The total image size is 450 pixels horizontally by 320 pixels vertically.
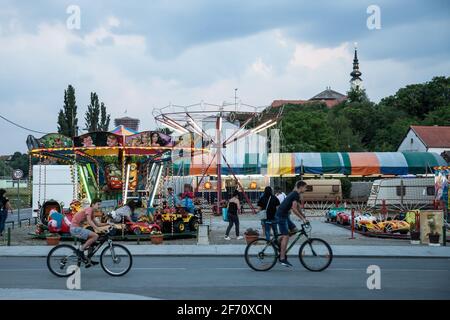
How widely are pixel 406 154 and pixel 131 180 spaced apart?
23574mm

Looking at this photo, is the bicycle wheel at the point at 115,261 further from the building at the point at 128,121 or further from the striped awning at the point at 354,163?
the building at the point at 128,121

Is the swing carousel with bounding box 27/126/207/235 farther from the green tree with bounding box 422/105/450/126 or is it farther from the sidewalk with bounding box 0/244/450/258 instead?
the green tree with bounding box 422/105/450/126

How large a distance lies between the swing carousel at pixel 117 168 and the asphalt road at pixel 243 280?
26.7 feet

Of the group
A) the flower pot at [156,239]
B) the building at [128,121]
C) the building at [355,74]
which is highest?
the building at [355,74]

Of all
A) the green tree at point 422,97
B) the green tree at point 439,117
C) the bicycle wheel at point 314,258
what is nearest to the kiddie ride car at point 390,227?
the bicycle wheel at point 314,258

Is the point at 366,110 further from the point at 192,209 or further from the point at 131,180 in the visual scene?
the point at 192,209

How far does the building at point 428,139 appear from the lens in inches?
2864

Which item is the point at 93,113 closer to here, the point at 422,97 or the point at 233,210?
the point at 233,210

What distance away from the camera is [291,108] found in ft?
312

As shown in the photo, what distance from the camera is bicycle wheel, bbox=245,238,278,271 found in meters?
13.9

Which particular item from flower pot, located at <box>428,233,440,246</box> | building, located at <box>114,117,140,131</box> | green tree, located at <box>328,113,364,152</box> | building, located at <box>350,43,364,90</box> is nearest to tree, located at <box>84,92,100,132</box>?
building, located at <box>114,117,140,131</box>

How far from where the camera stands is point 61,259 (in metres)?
13.4

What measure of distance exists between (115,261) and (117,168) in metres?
24.0

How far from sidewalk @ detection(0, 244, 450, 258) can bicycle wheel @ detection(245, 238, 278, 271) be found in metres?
4.06
